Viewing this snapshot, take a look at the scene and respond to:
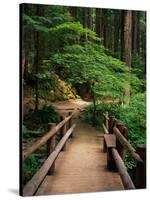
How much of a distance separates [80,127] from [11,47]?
38.5 inches

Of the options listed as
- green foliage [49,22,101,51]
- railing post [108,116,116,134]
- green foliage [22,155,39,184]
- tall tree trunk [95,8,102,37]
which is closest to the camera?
green foliage [22,155,39,184]

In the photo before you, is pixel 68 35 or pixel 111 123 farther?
pixel 111 123

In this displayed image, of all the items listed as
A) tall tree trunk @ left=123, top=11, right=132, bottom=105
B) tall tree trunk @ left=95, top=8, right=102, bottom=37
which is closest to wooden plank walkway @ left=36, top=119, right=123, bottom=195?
tall tree trunk @ left=123, top=11, right=132, bottom=105

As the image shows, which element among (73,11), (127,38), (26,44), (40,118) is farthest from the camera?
(127,38)

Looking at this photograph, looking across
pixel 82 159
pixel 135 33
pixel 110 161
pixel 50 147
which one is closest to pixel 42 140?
pixel 50 147

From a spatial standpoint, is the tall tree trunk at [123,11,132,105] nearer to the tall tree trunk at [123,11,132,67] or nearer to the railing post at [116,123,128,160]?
the tall tree trunk at [123,11,132,67]

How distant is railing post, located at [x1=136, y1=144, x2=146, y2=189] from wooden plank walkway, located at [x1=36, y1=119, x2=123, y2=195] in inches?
8.5

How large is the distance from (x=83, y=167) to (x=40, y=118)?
2.02 feet

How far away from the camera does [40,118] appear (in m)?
4.95

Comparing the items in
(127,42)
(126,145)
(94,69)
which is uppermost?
(127,42)

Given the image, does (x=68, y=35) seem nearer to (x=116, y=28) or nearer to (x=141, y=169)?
(x=116, y=28)

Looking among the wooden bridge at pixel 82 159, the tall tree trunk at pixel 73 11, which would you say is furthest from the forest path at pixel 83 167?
the tall tree trunk at pixel 73 11

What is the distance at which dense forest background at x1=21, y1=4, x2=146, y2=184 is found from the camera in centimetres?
487

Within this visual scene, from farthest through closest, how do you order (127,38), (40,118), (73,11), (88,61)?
1. (127,38)
2. (88,61)
3. (73,11)
4. (40,118)
